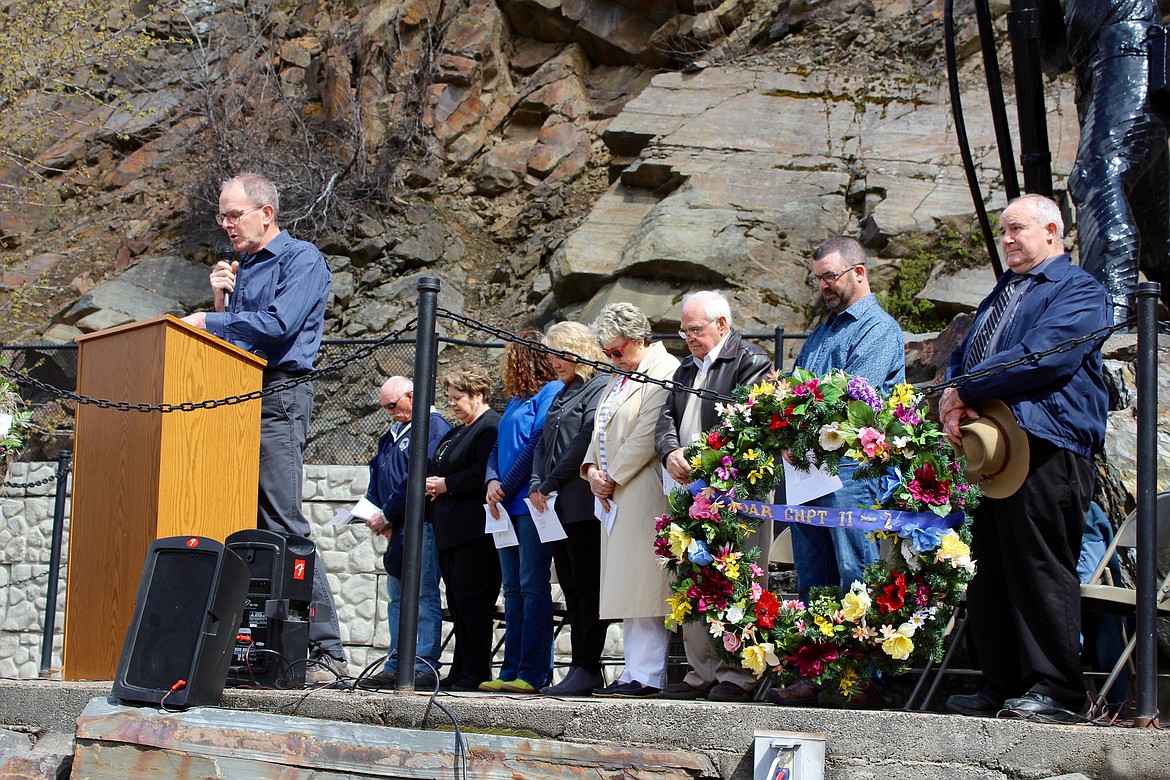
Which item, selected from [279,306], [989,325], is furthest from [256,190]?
[989,325]

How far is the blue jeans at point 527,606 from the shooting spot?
5547 mm

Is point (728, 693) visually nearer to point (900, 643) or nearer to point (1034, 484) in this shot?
point (900, 643)

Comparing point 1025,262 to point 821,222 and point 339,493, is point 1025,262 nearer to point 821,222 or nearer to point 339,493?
point 339,493

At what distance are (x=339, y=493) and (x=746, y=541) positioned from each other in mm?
6486

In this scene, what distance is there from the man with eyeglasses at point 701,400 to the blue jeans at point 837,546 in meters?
0.16

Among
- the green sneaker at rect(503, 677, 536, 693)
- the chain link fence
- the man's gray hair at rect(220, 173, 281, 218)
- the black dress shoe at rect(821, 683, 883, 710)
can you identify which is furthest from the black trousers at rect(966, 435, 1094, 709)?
the chain link fence

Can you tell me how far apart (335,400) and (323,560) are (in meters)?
3.50

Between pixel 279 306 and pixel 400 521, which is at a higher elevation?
pixel 279 306

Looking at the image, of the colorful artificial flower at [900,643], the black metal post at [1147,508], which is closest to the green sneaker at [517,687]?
the colorful artificial flower at [900,643]

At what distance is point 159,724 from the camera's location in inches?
163

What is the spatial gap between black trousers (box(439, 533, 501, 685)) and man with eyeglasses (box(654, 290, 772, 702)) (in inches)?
51.8

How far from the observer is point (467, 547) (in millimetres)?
6078

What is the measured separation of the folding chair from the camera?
4180mm

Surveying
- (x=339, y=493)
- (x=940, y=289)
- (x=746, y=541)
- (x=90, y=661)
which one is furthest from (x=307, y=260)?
(x=940, y=289)
